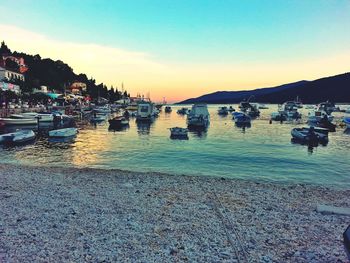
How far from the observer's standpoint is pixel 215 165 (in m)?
26.6

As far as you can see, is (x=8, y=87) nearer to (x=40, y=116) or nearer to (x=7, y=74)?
(x=7, y=74)

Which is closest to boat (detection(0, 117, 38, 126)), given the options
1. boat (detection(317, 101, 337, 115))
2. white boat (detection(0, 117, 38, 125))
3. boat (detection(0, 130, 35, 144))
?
white boat (detection(0, 117, 38, 125))

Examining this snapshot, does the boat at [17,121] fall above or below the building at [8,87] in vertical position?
below

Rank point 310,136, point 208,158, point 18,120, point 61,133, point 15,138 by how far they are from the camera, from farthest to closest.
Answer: point 18,120, point 310,136, point 61,133, point 15,138, point 208,158

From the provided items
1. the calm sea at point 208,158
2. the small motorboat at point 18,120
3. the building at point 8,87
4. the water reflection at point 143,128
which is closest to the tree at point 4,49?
the building at point 8,87

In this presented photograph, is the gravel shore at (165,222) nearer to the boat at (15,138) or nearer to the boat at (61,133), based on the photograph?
the boat at (15,138)

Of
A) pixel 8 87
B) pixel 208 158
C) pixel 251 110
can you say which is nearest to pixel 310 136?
pixel 208 158

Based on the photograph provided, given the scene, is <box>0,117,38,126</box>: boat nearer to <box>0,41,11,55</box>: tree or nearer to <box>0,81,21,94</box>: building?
<box>0,81,21,94</box>: building

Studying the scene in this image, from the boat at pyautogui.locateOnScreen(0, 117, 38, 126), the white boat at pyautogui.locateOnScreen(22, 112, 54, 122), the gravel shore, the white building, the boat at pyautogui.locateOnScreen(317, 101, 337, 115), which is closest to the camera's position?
the gravel shore

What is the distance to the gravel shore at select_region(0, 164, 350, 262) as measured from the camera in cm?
840

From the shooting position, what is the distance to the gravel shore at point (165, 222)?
8.40 metres

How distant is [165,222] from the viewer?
10844 mm

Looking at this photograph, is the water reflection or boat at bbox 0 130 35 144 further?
the water reflection

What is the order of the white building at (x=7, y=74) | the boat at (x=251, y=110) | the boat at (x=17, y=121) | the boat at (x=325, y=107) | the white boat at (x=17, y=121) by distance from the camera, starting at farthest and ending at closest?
the boat at (x=251, y=110)
the boat at (x=325, y=107)
the white building at (x=7, y=74)
the white boat at (x=17, y=121)
the boat at (x=17, y=121)
